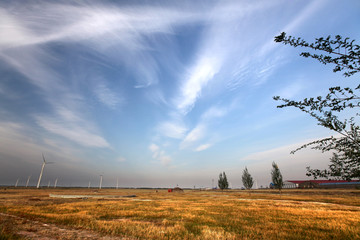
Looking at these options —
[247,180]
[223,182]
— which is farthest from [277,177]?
[223,182]

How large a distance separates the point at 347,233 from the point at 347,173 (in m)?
6.97

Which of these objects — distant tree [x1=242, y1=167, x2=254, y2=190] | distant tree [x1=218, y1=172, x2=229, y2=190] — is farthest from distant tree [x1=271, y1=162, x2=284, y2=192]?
distant tree [x1=218, y1=172, x2=229, y2=190]

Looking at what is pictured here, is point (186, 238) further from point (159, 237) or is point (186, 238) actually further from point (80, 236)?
point (80, 236)

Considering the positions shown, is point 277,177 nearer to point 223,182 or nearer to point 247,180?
point 247,180

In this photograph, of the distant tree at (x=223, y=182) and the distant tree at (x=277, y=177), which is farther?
the distant tree at (x=223, y=182)

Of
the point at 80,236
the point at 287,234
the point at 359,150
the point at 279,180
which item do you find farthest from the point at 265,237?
the point at 279,180

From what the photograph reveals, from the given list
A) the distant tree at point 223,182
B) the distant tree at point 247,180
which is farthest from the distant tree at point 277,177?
the distant tree at point 223,182

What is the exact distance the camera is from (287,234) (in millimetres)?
8922

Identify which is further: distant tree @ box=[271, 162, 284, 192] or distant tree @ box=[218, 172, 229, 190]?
distant tree @ box=[218, 172, 229, 190]

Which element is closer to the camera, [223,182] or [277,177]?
[277,177]

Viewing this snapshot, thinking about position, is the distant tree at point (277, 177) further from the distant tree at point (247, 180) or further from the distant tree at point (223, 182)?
the distant tree at point (223, 182)

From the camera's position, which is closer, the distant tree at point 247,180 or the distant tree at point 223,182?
the distant tree at point 247,180

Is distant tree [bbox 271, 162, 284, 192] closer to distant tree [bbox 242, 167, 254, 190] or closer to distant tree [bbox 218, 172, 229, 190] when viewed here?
distant tree [bbox 242, 167, 254, 190]

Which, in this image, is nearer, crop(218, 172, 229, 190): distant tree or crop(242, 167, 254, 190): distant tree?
crop(242, 167, 254, 190): distant tree
